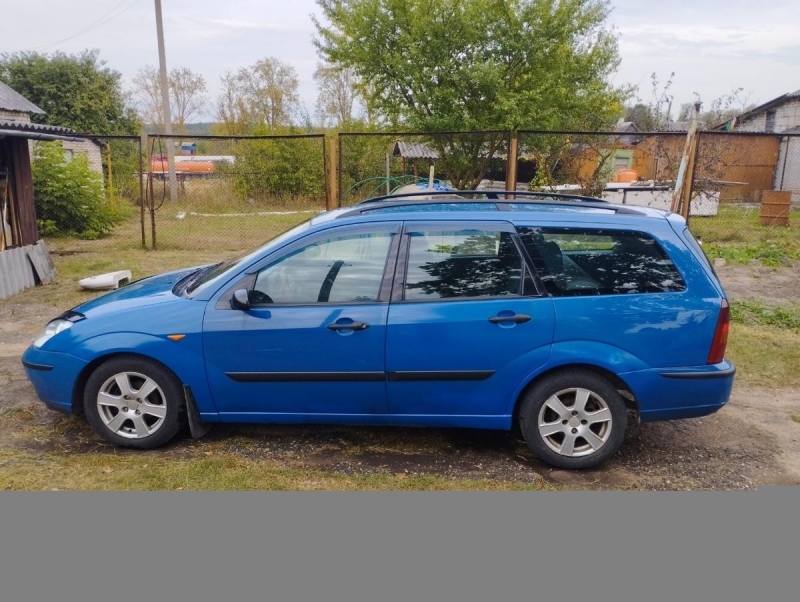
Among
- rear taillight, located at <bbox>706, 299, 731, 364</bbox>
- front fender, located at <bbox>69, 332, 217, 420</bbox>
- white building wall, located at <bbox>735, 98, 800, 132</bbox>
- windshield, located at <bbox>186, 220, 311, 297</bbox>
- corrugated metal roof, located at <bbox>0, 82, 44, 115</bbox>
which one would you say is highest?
white building wall, located at <bbox>735, 98, 800, 132</bbox>

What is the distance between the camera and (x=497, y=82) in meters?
15.7

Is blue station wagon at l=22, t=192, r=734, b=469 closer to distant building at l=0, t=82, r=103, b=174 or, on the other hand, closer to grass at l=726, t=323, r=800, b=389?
grass at l=726, t=323, r=800, b=389

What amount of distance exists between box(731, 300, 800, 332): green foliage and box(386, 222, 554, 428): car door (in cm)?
475

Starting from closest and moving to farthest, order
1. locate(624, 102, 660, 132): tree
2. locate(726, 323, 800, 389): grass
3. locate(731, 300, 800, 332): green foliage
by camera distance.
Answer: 1. locate(726, 323, 800, 389): grass
2. locate(731, 300, 800, 332): green foliage
3. locate(624, 102, 660, 132): tree

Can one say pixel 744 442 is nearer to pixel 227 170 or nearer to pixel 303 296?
pixel 303 296

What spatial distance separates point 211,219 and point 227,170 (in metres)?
1.71

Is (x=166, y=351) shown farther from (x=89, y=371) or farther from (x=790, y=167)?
(x=790, y=167)

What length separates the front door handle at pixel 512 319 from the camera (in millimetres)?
3818

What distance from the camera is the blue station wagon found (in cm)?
384

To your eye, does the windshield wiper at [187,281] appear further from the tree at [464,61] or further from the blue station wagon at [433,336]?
the tree at [464,61]

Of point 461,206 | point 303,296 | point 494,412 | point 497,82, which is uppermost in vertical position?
point 497,82

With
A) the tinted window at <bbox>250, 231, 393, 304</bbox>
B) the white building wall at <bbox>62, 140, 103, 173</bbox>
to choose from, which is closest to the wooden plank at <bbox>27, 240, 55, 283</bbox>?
the tinted window at <bbox>250, 231, 393, 304</bbox>

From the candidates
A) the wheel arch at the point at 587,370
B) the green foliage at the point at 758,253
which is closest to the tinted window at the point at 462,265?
the wheel arch at the point at 587,370

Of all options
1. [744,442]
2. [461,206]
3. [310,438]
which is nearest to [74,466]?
[310,438]
